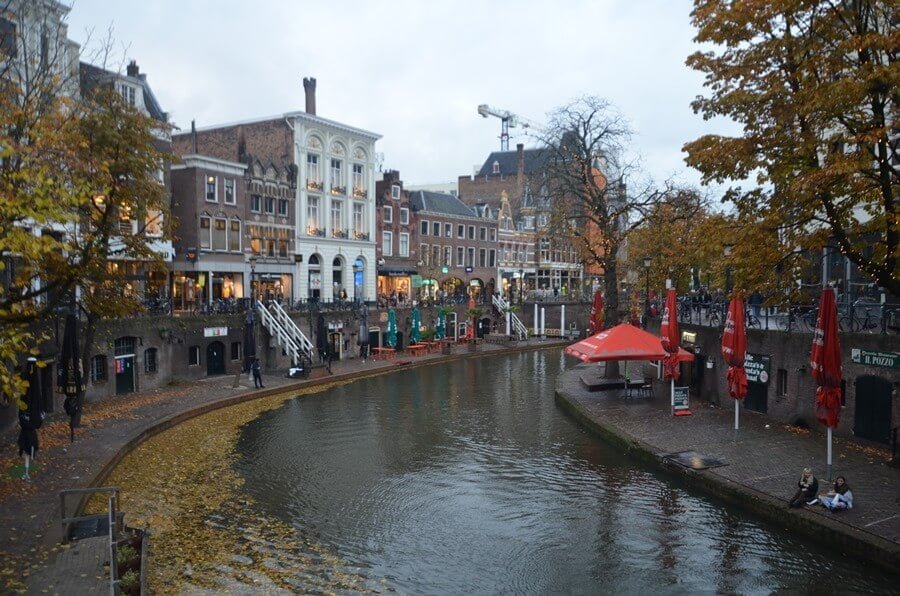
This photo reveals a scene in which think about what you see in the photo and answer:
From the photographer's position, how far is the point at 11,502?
46.5 feet

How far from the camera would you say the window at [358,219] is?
55062mm

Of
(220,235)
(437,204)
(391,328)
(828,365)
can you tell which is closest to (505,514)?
(828,365)

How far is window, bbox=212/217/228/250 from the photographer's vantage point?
43.0 metres

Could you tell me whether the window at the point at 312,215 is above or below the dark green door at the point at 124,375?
above

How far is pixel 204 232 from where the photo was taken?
4231cm

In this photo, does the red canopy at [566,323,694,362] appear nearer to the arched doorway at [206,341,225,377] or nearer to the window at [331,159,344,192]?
the arched doorway at [206,341,225,377]

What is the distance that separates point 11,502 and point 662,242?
38.4m

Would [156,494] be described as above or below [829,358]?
below

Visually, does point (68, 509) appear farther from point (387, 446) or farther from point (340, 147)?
point (340, 147)

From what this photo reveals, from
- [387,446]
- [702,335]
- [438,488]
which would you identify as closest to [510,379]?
[702,335]

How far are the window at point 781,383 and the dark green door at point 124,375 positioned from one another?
26.4 meters

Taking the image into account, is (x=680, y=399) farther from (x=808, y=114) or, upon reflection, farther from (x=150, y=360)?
(x=150, y=360)

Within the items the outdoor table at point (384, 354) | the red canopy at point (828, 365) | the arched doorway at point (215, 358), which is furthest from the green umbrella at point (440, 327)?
the red canopy at point (828, 365)

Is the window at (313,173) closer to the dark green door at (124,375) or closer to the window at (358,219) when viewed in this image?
the window at (358,219)
